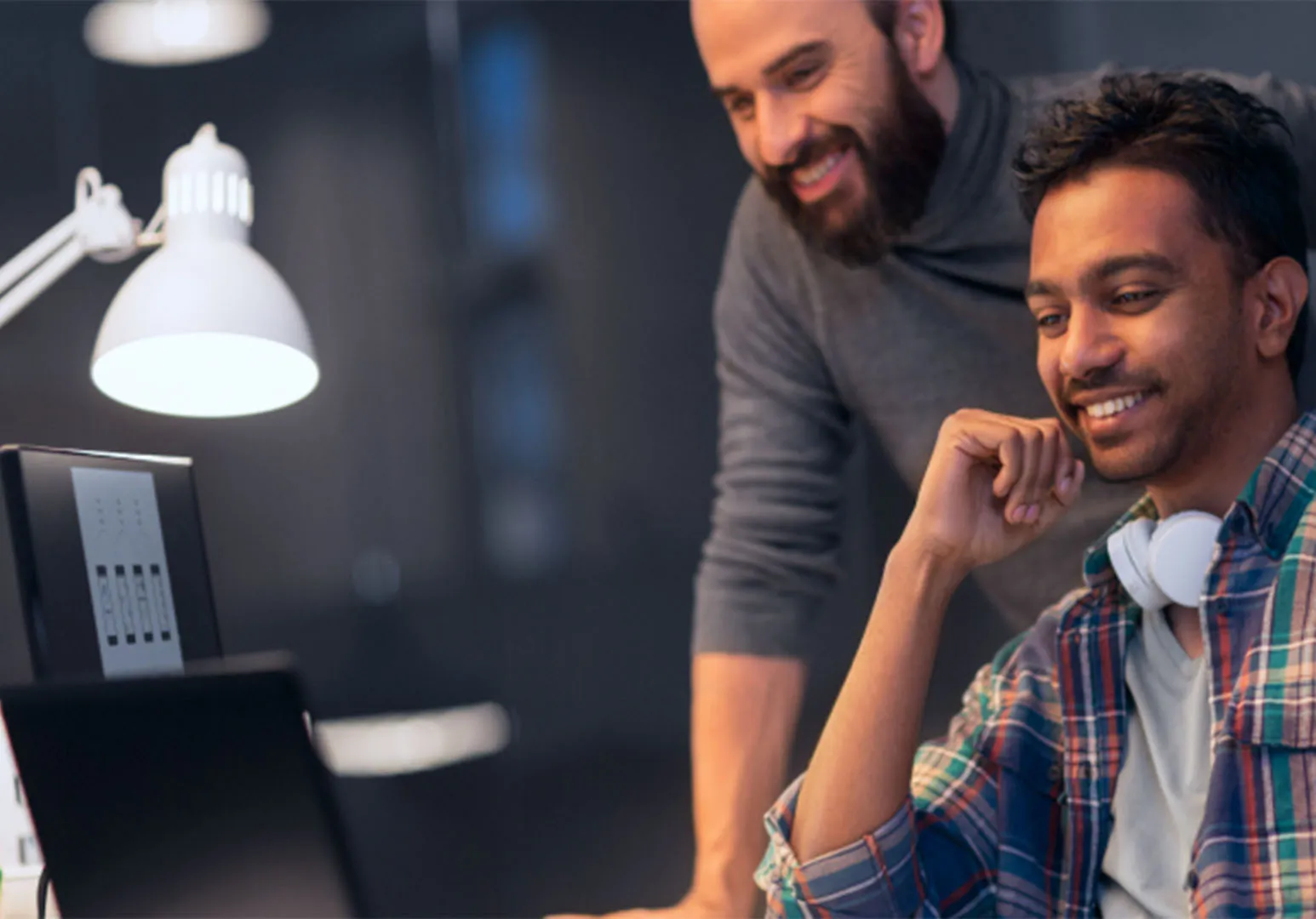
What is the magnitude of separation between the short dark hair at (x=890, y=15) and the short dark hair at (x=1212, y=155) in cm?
21

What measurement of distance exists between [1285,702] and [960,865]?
0.39 metres

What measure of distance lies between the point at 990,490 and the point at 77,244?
1.28 m

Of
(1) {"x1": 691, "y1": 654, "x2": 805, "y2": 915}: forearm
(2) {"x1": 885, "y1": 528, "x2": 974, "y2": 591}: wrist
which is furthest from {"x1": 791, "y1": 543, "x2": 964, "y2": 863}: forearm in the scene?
(1) {"x1": 691, "y1": 654, "x2": 805, "y2": 915}: forearm

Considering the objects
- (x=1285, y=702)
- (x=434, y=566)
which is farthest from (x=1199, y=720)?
(x=434, y=566)

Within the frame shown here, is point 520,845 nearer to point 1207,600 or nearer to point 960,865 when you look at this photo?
point 960,865

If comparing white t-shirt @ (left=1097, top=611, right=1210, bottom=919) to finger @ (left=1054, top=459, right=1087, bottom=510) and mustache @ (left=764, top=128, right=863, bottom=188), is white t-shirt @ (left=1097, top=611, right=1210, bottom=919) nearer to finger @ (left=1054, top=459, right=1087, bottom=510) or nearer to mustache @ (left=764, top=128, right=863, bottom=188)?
finger @ (left=1054, top=459, right=1087, bottom=510)

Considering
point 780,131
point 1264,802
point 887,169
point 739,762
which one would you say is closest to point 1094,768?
point 1264,802

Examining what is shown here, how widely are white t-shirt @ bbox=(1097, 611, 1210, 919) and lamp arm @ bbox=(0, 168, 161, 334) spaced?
138 centimetres

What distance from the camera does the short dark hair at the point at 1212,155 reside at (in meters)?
1.50

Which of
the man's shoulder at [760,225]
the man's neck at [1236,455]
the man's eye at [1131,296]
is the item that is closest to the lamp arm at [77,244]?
the man's shoulder at [760,225]

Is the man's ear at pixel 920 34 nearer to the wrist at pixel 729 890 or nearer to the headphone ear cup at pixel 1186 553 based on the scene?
the headphone ear cup at pixel 1186 553

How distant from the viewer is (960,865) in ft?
4.93

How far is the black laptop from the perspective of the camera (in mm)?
1010

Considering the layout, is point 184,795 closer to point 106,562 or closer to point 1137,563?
point 106,562
